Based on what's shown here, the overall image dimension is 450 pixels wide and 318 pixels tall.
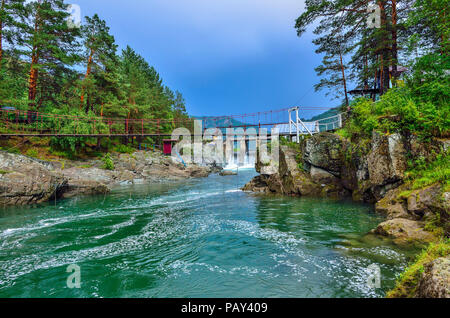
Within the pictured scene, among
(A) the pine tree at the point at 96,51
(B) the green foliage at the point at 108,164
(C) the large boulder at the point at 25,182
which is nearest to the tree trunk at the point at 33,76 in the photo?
(A) the pine tree at the point at 96,51

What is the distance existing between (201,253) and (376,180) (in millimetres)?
8501

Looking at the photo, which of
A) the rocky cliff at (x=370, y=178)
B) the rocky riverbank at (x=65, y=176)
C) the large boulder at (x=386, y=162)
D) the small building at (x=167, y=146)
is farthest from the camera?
the small building at (x=167, y=146)

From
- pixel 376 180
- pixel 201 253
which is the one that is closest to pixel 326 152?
pixel 376 180

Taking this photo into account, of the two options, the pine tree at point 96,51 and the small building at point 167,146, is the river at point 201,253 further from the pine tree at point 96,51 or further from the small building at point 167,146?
the small building at point 167,146

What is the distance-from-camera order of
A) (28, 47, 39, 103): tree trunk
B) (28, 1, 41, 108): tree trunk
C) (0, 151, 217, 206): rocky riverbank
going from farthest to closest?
(28, 47, 39, 103): tree trunk, (28, 1, 41, 108): tree trunk, (0, 151, 217, 206): rocky riverbank

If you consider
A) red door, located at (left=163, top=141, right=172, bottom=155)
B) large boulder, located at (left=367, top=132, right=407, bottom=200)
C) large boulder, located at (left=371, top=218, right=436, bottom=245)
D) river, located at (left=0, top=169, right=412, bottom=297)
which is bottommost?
river, located at (left=0, top=169, right=412, bottom=297)

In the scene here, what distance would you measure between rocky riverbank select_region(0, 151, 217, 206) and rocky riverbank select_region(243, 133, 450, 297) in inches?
543

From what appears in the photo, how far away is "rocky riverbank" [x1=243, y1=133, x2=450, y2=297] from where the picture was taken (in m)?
5.82

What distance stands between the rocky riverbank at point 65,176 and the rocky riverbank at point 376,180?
13.8 metres

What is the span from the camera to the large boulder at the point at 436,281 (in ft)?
8.17

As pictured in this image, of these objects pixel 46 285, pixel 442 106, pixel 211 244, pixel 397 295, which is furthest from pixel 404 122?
pixel 46 285

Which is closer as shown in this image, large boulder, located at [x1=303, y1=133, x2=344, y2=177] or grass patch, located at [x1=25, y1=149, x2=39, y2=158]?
large boulder, located at [x1=303, y1=133, x2=344, y2=177]

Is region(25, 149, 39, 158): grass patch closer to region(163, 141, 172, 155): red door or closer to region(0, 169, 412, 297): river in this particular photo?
region(0, 169, 412, 297): river

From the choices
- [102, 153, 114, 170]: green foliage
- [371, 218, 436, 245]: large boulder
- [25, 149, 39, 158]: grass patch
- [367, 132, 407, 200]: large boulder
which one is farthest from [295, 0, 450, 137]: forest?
[25, 149, 39, 158]: grass patch
